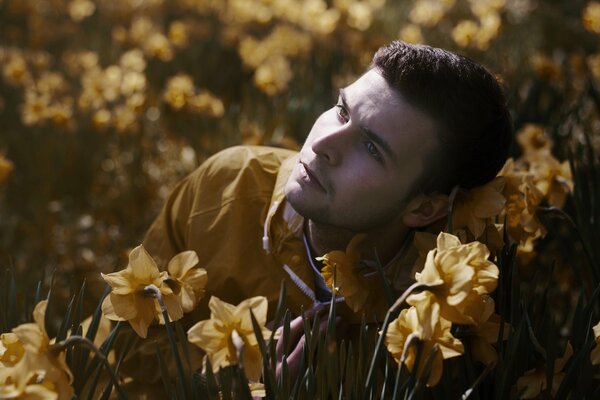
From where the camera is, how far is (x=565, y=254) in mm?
2162

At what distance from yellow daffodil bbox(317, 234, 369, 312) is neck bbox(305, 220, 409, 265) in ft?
0.59

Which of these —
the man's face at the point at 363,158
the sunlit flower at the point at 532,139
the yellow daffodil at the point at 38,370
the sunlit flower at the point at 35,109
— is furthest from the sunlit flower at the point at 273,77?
the yellow daffodil at the point at 38,370

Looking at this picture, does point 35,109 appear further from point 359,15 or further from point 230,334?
point 230,334

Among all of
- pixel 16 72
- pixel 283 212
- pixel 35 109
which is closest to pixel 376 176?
pixel 283 212

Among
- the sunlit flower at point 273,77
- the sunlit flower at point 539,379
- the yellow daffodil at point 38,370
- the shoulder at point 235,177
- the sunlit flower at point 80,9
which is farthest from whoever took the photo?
the sunlit flower at point 80,9

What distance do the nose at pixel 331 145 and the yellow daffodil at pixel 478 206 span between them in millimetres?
278

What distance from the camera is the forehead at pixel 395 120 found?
164 centimetres

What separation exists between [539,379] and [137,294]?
74cm

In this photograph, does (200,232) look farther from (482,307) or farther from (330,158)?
(482,307)

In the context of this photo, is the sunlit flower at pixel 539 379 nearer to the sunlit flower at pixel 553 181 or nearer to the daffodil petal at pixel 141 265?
the sunlit flower at pixel 553 181

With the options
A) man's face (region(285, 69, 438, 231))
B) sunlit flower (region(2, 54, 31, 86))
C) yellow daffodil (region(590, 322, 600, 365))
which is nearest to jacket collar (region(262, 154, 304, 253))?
man's face (region(285, 69, 438, 231))

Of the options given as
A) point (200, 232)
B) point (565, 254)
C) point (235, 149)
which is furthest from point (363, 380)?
point (565, 254)

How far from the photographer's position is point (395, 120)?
1646 mm

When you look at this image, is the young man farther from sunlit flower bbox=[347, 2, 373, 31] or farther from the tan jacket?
sunlit flower bbox=[347, 2, 373, 31]
